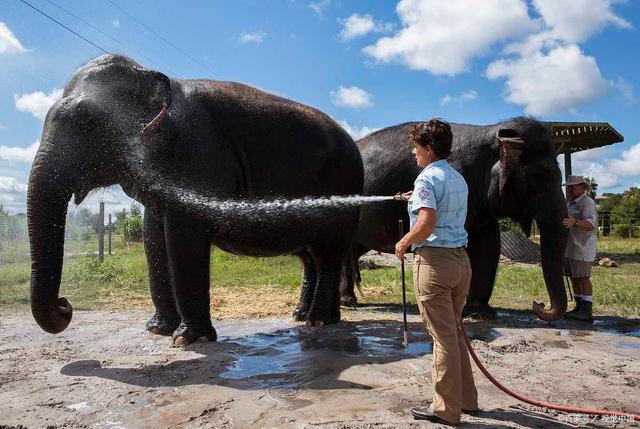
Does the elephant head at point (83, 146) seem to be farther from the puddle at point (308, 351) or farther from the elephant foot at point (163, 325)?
the puddle at point (308, 351)

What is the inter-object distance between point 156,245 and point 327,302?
1.97 metres

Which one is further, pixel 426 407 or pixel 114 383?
pixel 114 383

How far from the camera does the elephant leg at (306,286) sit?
701 centimetres

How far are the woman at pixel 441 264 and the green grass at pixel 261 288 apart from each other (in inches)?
168

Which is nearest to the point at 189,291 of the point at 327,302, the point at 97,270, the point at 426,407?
the point at 327,302

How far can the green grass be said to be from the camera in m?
8.48

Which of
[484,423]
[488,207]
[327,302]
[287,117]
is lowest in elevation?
[484,423]

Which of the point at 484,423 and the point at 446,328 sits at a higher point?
the point at 446,328

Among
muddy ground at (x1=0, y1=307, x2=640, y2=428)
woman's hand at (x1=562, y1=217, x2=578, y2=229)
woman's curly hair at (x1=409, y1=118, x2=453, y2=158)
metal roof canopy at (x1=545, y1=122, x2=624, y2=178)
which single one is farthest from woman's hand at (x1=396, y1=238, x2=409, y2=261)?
metal roof canopy at (x1=545, y1=122, x2=624, y2=178)

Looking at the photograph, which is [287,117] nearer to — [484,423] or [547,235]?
[547,235]

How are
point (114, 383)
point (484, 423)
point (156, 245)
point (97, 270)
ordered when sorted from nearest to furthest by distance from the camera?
point (484, 423)
point (114, 383)
point (156, 245)
point (97, 270)

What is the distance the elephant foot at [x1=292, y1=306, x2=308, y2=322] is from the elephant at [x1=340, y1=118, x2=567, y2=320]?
1.83m

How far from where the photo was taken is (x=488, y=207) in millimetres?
7270

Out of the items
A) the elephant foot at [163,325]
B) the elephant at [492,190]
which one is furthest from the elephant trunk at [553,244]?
the elephant foot at [163,325]
